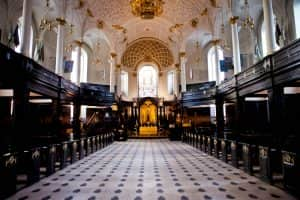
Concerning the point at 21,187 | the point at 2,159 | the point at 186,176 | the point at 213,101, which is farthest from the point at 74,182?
the point at 213,101

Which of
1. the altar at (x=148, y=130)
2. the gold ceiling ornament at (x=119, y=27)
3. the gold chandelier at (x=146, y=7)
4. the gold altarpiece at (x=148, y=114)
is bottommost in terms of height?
the altar at (x=148, y=130)

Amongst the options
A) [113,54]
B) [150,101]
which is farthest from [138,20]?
[150,101]

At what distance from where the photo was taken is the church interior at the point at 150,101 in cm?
530

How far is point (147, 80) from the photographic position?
83.8 feet

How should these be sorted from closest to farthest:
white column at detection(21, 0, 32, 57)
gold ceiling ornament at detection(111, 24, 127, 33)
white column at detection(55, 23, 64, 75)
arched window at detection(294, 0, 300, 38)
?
white column at detection(21, 0, 32, 57)
arched window at detection(294, 0, 300, 38)
white column at detection(55, 23, 64, 75)
gold ceiling ornament at detection(111, 24, 127, 33)

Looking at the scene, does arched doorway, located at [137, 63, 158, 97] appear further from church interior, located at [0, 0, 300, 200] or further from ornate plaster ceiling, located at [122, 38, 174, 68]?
ornate plaster ceiling, located at [122, 38, 174, 68]

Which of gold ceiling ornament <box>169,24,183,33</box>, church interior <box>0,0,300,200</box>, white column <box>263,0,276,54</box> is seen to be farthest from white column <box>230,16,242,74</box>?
gold ceiling ornament <box>169,24,183,33</box>

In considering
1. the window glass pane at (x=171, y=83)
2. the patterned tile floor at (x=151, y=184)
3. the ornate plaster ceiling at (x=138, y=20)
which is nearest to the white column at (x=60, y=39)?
the ornate plaster ceiling at (x=138, y=20)

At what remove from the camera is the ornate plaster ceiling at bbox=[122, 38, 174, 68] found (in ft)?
80.3

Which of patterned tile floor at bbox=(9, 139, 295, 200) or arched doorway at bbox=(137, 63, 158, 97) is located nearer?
patterned tile floor at bbox=(9, 139, 295, 200)

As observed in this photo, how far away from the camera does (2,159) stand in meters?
4.42

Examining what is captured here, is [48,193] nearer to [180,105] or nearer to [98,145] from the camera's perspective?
[98,145]

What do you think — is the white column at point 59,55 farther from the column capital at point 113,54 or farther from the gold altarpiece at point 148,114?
the gold altarpiece at point 148,114

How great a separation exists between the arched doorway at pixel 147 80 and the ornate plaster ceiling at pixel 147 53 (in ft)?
2.90
